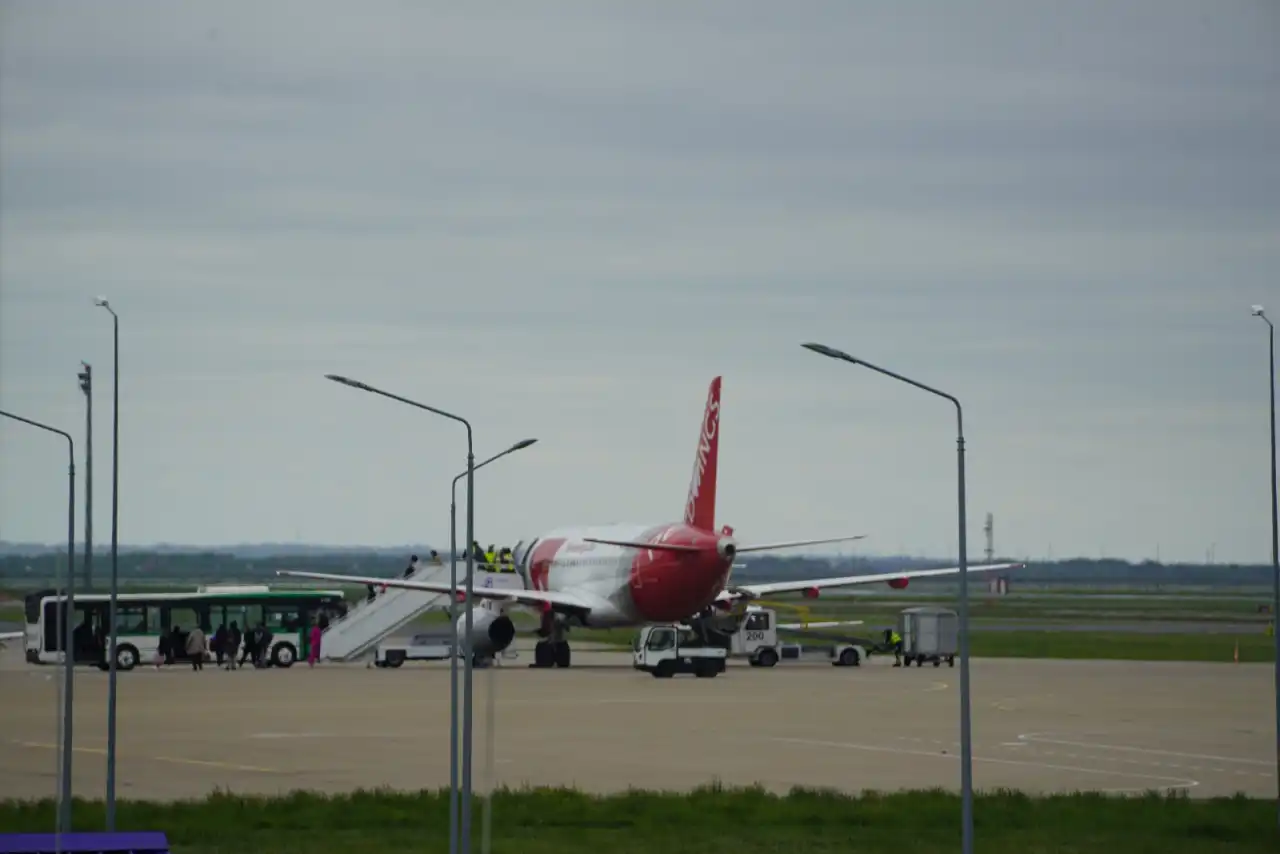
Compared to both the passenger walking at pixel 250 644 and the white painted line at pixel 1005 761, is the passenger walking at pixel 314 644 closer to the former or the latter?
the passenger walking at pixel 250 644

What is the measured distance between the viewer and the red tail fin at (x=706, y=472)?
91.4 metres

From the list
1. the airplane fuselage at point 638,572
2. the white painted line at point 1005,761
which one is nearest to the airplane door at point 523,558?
the airplane fuselage at point 638,572

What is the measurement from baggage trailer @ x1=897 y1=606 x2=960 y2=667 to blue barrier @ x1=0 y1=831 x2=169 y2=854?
6707cm

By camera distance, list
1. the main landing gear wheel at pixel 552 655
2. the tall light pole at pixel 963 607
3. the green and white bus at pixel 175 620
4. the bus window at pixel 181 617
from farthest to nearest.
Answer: the main landing gear wheel at pixel 552 655 < the bus window at pixel 181 617 < the green and white bus at pixel 175 620 < the tall light pole at pixel 963 607

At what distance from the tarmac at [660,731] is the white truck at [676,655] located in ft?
5.08

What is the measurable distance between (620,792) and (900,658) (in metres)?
57.1

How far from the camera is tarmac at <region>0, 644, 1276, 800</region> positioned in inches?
1797

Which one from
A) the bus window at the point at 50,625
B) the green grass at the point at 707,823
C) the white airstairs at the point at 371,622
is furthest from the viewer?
the white airstairs at the point at 371,622

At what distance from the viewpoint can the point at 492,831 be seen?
37.3 metres

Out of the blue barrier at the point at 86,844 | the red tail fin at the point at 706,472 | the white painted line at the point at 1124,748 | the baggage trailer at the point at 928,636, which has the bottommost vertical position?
the blue barrier at the point at 86,844

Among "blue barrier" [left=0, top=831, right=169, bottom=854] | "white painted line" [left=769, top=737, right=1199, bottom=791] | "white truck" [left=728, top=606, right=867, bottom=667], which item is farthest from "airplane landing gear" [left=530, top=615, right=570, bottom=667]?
"blue barrier" [left=0, top=831, right=169, bottom=854]

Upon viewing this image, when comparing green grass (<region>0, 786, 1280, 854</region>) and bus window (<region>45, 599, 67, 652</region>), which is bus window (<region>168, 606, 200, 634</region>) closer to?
bus window (<region>45, 599, 67, 652</region>)

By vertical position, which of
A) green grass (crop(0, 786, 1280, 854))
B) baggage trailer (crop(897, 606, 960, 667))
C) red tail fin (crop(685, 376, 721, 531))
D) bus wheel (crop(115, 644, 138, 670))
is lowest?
green grass (crop(0, 786, 1280, 854))

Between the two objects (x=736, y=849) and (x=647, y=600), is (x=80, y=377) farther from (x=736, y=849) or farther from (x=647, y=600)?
(x=647, y=600)
